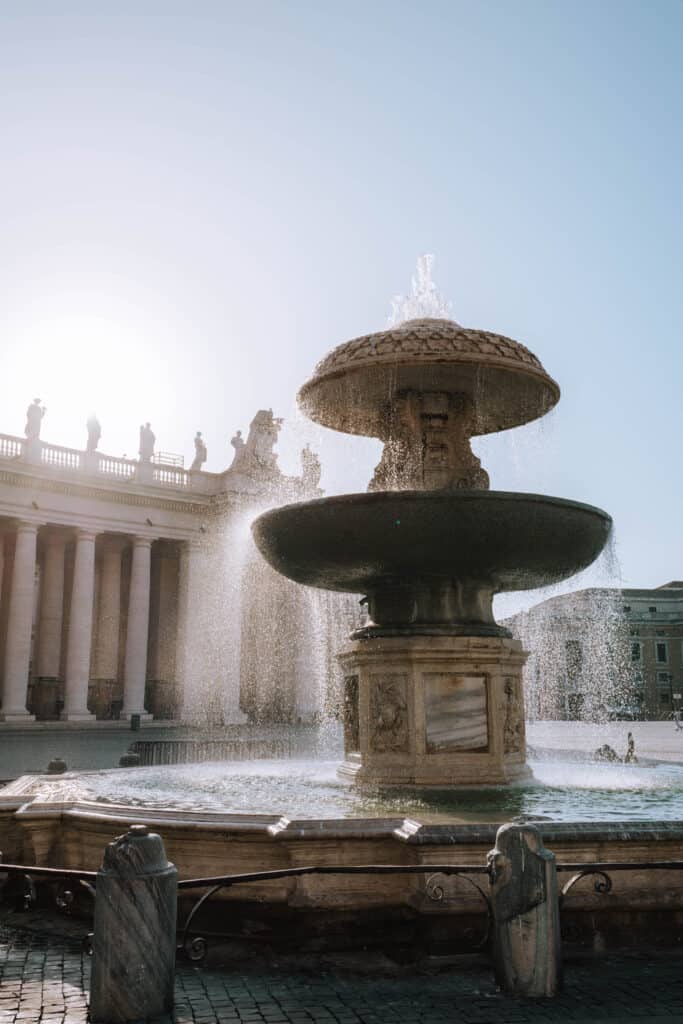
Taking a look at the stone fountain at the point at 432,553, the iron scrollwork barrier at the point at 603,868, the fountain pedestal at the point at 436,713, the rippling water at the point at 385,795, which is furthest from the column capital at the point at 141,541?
the iron scrollwork barrier at the point at 603,868

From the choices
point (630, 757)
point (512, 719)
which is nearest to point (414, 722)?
point (512, 719)

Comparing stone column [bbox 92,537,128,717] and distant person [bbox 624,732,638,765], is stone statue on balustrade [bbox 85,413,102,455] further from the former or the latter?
distant person [bbox 624,732,638,765]

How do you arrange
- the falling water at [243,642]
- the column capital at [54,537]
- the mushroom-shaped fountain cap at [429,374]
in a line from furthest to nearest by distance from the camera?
the column capital at [54,537] < the falling water at [243,642] < the mushroom-shaped fountain cap at [429,374]

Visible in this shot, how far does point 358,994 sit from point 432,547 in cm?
404

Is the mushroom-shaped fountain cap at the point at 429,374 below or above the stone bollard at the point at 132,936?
above

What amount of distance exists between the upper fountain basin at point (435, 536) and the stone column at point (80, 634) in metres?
34.0

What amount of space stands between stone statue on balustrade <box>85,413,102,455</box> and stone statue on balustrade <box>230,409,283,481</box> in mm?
6678

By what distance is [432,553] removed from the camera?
26.6 ft

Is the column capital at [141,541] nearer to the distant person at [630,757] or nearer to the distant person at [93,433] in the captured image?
the distant person at [93,433]

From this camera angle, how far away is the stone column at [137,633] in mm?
42250

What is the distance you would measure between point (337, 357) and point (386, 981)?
229 inches

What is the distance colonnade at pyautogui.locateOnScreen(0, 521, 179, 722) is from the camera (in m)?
40.3

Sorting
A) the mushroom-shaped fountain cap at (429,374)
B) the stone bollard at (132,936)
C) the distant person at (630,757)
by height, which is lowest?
the stone bollard at (132,936)

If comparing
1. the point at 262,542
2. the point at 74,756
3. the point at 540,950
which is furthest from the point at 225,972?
the point at 74,756
